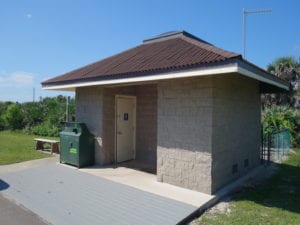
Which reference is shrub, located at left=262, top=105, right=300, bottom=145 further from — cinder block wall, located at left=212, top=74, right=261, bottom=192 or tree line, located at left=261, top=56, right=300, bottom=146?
cinder block wall, located at left=212, top=74, right=261, bottom=192

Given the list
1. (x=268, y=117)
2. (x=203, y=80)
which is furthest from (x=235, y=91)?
(x=268, y=117)

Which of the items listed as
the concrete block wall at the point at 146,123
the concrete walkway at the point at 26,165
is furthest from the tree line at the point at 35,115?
the concrete block wall at the point at 146,123

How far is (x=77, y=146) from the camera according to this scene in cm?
805

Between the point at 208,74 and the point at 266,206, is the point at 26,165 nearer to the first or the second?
the point at 208,74

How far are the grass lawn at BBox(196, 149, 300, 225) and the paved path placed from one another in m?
0.75

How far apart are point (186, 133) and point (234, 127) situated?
154 centimetres

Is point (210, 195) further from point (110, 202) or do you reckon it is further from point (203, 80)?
point (203, 80)

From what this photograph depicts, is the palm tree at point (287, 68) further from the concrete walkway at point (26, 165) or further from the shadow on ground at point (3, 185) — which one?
the shadow on ground at point (3, 185)

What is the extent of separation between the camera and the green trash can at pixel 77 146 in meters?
8.09

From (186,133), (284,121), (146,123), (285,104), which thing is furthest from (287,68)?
(186,133)

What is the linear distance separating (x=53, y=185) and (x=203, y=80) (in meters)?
4.48

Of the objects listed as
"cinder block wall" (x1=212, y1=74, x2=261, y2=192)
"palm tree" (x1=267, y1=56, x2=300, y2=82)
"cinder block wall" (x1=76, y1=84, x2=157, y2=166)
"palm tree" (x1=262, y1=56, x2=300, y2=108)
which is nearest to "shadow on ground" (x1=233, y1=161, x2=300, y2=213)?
"cinder block wall" (x1=212, y1=74, x2=261, y2=192)

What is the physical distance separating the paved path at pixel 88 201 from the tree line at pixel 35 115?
40.7ft

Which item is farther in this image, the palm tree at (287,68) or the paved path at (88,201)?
the palm tree at (287,68)
